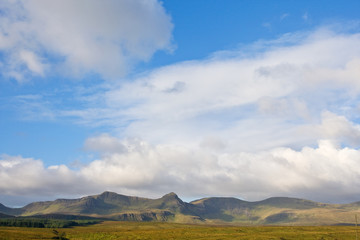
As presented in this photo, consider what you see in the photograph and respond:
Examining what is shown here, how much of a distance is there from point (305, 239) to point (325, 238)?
14113 mm

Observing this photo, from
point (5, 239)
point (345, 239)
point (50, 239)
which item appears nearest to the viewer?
point (5, 239)

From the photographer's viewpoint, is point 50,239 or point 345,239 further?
point 345,239

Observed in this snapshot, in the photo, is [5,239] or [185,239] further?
[185,239]

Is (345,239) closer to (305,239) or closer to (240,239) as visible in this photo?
(305,239)

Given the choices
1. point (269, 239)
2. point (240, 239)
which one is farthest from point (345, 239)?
point (240, 239)

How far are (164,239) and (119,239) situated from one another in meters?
30.4

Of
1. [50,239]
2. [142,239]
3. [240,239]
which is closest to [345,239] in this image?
[240,239]

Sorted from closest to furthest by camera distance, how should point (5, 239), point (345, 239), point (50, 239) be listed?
point (5, 239)
point (50, 239)
point (345, 239)

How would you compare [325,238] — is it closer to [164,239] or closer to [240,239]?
[240,239]

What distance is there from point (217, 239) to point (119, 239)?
59129mm

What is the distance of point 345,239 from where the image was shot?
19462 cm

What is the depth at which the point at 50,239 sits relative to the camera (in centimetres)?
18175

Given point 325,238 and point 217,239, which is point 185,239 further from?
point 325,238

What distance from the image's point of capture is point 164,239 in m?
186
